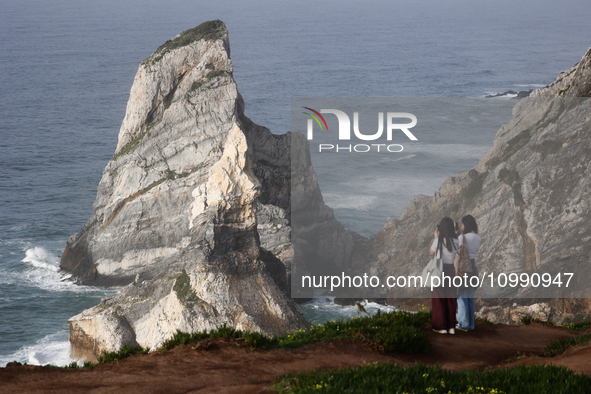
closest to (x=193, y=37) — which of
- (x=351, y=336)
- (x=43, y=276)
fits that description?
(x=43, y=276)

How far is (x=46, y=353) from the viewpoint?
36.0 m

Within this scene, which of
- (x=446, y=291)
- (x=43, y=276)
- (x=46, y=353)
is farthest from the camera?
(x=43, y=276)

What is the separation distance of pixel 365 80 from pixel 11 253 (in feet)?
315

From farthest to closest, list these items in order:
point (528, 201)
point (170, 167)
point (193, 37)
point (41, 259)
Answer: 1. point (41, 259)
2. point (193, 37)
3. point (170, 167)
4. point (528, 201)

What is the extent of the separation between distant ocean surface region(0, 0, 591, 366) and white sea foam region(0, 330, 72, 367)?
4.2 inches

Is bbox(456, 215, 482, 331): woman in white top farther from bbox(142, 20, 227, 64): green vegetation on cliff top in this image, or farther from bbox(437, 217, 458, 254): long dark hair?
bbox(142, 20, 227, 64): green vegetation on cliff top

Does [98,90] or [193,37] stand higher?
[98,90]

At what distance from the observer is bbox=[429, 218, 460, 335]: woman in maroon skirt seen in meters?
14.5

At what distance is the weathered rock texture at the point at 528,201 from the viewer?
84.4 feet

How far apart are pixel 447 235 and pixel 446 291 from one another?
4.66 feet

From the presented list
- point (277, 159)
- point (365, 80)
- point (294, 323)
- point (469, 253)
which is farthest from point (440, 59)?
point (469, 253)

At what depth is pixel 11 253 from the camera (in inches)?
2169

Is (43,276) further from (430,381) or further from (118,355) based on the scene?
(430,381)

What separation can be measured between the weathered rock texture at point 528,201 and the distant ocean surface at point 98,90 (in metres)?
1.54
